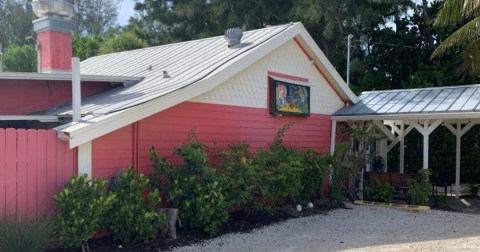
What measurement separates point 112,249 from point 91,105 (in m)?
2.90

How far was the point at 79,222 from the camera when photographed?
6.69 metres

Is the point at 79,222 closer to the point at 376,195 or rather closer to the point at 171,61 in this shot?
the point at 171,61

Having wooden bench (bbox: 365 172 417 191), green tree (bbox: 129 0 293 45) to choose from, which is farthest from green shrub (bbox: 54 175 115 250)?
green tree (bbox: 129 0 293 45)

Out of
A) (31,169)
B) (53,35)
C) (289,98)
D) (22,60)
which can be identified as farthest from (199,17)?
(31,169)

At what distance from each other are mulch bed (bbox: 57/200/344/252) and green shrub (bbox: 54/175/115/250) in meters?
0.54

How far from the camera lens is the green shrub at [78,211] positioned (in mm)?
6715

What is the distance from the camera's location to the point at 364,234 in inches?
351

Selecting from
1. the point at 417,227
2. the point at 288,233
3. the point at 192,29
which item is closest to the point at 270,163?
the point at 288,233

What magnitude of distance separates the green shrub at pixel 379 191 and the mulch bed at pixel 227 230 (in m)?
1.41

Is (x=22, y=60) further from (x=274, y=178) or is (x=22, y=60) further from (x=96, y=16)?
(x=274, y=178)

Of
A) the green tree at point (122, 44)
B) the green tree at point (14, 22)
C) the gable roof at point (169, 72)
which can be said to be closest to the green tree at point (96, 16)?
the green tree at point (14, 22)

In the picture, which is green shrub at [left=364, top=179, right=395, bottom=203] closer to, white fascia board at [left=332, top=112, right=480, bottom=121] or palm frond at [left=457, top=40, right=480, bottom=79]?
white fascia board at [left=332, top=112, right=480, bottom=121]

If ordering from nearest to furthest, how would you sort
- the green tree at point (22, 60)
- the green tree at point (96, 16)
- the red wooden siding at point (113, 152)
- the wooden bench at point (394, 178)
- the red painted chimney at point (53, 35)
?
the red wooden siding at point (113, 152), the red painted chimney at point (53, 35), the wooden bench at point (394, 178), the green tree at point (22, 60), the green tree at point (96, 16)

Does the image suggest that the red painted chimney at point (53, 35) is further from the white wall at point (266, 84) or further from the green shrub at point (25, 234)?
the green shrub at point (25, 234)
